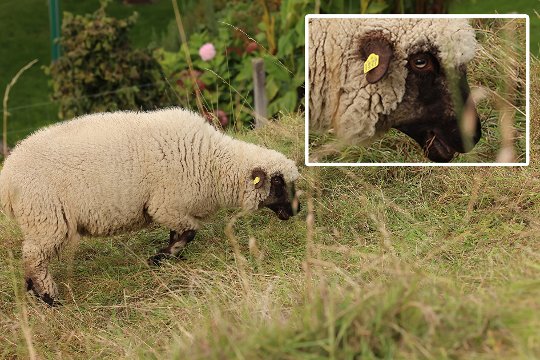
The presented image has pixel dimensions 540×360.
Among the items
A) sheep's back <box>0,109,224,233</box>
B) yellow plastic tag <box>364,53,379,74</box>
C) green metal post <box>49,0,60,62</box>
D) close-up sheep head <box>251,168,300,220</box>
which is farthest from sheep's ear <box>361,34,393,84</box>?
green metal post <box>49,0,60,62</box>

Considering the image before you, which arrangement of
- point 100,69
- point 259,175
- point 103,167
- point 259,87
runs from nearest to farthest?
1. point 103,167
2. point 259,175
3. point 259,87
4. point 100,69

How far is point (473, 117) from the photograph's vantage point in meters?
5.73

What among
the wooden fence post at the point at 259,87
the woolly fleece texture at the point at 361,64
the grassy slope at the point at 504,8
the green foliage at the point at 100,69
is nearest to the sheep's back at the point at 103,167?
the woolly fleece texture at the point at 361,64

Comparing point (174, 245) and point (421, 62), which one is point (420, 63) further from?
point (174, 245)

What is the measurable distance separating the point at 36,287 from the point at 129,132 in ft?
3.64

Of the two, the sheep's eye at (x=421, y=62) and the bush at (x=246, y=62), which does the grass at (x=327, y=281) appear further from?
the bush at (x=246, y=62)

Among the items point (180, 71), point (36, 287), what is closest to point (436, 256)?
point (36, 287)

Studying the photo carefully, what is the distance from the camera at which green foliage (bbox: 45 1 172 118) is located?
880 cm

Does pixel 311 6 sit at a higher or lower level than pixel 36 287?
higher

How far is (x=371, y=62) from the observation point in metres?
5.48

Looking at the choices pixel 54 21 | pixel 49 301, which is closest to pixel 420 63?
pixel 49 301

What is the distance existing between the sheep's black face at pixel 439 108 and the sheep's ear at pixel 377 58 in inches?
7.2

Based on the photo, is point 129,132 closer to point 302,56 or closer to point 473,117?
point 473,117

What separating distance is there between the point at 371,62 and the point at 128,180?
1633mm
